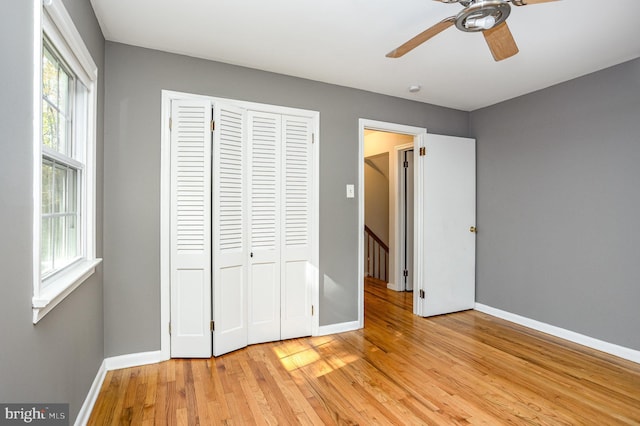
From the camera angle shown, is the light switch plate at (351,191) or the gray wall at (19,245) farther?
the light switch plate at (351,191)

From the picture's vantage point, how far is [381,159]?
5.75 meters

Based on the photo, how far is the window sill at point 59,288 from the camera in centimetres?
123

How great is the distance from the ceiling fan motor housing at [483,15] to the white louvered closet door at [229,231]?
1.83 meters

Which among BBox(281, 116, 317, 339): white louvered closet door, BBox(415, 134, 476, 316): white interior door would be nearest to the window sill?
BBox(281, 116, 317, 339): white louvered closet door

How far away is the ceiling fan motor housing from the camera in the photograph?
155 centimetres

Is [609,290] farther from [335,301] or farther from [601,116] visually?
[335,301]

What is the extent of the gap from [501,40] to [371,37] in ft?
2.96

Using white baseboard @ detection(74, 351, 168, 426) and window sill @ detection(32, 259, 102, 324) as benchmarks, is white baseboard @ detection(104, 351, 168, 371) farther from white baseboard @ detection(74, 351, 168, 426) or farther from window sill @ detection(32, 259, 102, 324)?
window sill @ detection(32, 259, 102, 324)

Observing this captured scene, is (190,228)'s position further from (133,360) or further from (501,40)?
(501,40)

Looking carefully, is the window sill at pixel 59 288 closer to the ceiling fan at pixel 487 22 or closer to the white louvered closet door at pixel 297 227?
the white louvered closet door at pixel 297 227

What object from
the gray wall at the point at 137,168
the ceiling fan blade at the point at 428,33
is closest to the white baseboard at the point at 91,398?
the gray wall at the point at 137,168

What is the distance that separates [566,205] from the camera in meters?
3.17

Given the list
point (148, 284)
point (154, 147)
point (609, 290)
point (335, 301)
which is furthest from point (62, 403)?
point (609, 290)

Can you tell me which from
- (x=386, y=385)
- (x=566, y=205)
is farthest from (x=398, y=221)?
(x=386, y=385)
